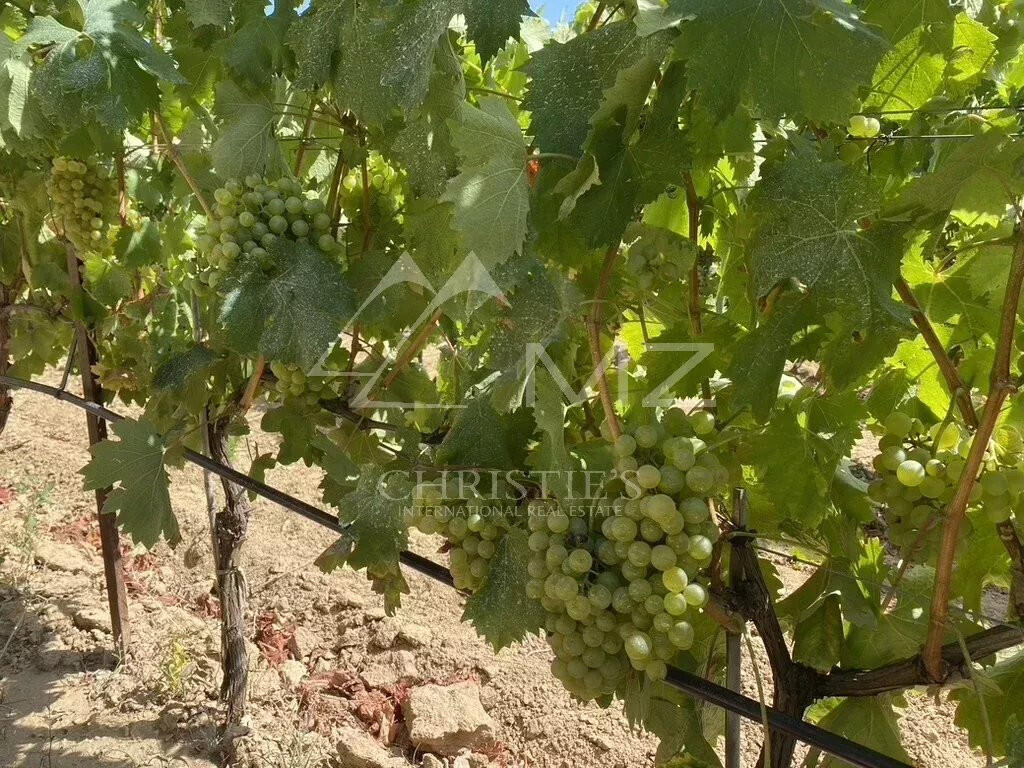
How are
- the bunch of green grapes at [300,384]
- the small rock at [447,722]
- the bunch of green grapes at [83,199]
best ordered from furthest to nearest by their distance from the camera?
the small rock at [447,722] → the bunch of green grapes at [83,199] → the bunch of green grapes at [300,384]

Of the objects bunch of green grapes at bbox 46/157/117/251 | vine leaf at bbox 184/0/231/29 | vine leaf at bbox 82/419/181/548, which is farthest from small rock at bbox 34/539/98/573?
vine leaf at bbox 184/0/231/29

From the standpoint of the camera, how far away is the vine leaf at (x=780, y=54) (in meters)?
0.82

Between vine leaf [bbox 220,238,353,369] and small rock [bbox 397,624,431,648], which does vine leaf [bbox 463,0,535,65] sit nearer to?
vine leaf [bbox 220,238,353,369]

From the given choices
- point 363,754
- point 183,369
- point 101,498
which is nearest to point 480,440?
point 183,369

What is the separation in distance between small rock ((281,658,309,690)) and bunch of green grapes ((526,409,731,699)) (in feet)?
7.65

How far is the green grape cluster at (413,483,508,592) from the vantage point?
128cm

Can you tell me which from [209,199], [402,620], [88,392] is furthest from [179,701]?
[209,199]

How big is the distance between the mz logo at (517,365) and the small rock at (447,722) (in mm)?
1447

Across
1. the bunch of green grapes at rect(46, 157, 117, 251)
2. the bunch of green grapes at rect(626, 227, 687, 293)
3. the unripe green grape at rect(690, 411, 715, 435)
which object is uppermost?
the bunch of green grapes at rect(46, 157, 117, 251)

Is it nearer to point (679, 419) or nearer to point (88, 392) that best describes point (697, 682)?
point (679, 419)

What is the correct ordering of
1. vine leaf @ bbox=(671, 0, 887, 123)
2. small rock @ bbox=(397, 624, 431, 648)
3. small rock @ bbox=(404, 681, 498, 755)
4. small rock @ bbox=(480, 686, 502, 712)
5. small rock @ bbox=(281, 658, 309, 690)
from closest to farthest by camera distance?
vine leaf @ bbox=(671, 0, 887, 123), small rock @ bbox=(404, 681, 498, 755), small rock @ bbox=(480, 686, 502, 712), small rock @ bbox=(281, 658, 309, 690), small rock @ bbox=(397, 624, 431, 648)

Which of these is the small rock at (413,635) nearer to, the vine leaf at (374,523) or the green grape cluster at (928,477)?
the vine leaf at (374,523)

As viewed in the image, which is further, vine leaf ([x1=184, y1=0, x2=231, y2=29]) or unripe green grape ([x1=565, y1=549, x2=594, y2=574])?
vine leaf ([x1=184, y1=0, x2=231, y2=29])

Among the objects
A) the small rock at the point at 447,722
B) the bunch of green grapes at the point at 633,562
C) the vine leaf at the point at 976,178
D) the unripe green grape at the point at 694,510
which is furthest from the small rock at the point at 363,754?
the vine leaf at the point at 976,178
